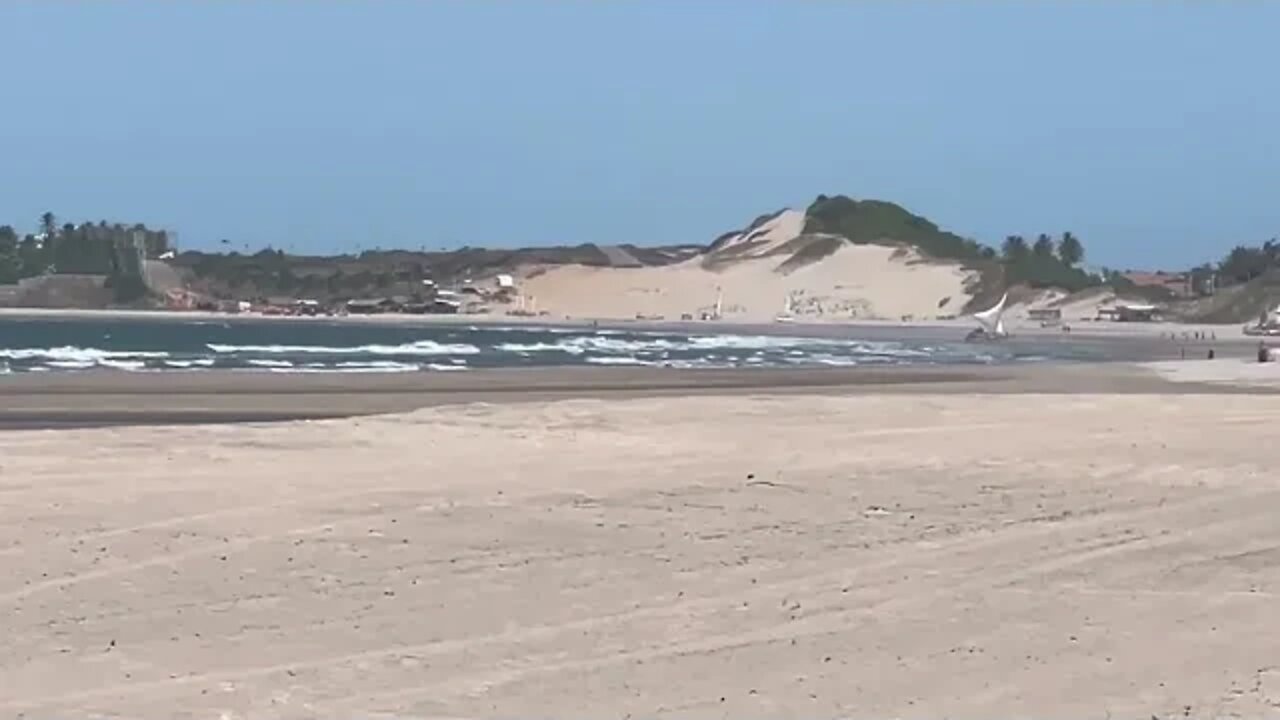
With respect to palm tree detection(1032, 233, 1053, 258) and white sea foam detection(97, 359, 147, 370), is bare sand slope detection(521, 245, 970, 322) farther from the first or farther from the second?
white sea foam detection(97, 359, 147, 370)

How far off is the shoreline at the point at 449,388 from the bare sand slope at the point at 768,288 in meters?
103

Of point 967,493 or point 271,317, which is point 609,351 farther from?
point 271,317

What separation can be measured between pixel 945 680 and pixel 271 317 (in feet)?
500

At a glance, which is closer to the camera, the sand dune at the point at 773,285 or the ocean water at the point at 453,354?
the ocean water at the point at 453,354

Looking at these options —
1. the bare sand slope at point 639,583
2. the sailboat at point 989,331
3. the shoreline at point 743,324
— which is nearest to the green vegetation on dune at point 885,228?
the shoreline at point 743,324

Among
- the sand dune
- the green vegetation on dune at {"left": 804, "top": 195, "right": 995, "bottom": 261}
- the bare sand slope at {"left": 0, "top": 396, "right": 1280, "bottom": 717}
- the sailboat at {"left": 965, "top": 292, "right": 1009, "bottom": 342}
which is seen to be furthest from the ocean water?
the green vegetation on dune at {"left": 804, "top": 195, "right": 995, "bottom": 261}

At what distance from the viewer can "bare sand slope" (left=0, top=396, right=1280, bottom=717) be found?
6746mm

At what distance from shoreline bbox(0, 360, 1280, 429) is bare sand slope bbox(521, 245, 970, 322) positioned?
103 meters

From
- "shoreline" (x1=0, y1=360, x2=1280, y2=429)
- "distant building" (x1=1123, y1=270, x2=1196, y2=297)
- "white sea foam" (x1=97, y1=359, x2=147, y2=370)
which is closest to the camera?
"shoreline" (x1=0, y1=360, x2=1280, y2=429)

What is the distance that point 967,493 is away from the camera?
10852 mm

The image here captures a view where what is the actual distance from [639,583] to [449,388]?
26.2 meters

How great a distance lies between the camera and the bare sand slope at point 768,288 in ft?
506

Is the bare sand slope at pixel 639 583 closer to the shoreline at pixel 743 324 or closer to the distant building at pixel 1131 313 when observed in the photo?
the shoreline at pixel 743 324

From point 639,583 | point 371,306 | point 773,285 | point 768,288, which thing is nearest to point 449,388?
point 639,583
